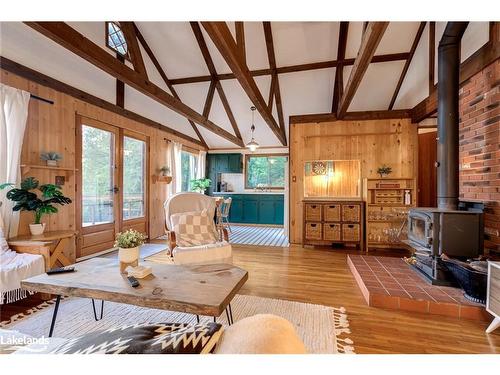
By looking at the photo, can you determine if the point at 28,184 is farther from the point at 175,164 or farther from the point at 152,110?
the point at 175,164

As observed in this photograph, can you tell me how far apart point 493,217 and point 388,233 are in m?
1.82

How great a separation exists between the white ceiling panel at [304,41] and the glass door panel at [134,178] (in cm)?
339

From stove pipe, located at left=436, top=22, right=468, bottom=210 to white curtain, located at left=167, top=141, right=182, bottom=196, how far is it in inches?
200

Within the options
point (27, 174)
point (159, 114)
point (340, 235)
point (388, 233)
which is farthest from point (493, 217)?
point (159, 114)

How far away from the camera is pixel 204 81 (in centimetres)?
541

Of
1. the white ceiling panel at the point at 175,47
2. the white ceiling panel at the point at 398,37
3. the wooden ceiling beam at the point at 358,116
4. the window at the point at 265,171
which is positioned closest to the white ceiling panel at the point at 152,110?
the white ceiling panel at the point at 175,47

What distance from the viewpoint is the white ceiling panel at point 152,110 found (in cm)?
447

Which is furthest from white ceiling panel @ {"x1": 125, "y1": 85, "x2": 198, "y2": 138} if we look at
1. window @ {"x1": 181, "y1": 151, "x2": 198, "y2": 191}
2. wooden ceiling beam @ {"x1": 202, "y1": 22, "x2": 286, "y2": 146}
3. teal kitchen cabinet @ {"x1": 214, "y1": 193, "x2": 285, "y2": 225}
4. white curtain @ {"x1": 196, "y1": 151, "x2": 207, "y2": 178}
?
teal kitchen cabinet @ {"x1": 214, "y1": 193, "x2": 285, "y2": 225}

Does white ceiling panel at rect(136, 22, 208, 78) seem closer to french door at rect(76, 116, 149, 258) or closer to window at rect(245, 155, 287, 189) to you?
french door at rect(76, 116, 149, 258)

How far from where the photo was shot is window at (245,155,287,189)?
770 centimetres

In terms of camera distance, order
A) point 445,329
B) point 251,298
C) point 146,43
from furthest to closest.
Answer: point 146,43 < point 251,298 < point 445,329

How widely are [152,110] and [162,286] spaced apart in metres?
4.42

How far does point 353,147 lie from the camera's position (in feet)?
14.9
